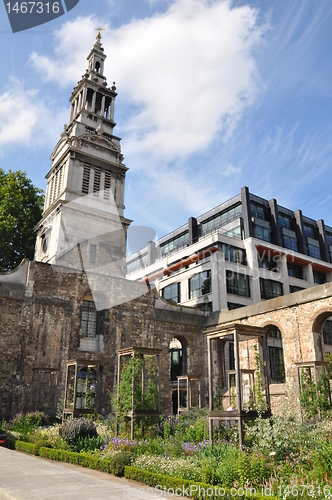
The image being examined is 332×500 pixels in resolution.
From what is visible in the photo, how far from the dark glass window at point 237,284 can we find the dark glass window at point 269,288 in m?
1.92

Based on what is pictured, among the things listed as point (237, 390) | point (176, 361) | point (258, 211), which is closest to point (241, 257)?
point (258, 211)

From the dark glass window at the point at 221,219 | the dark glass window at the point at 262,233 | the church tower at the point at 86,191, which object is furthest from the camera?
the dark glass window at the point at 221,219

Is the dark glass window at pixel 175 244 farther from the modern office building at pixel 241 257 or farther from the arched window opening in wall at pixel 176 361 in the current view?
the arched window opening in wall at pixel 176 361

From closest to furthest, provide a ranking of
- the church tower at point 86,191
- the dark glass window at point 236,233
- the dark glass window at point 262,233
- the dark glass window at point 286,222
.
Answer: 1. the church tower at point 86,191
2. the dark glass window at point 236,233
3. the dark glass window at point 262,233
4. the dark glass window at point 286,222

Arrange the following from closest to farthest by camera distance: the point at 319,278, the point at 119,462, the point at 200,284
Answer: the point at 119,462 < the point at 200,284 < the point at 319,278

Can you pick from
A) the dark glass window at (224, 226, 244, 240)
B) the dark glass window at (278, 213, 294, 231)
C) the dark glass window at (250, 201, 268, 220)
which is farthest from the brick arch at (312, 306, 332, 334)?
the dark glass window at (278, 213, 294, 231)

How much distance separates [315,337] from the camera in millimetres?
17234

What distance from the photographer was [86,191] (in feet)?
86.6

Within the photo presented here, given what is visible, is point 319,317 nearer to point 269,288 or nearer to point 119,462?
point 119,462

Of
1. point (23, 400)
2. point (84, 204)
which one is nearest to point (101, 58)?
point (84, 204)

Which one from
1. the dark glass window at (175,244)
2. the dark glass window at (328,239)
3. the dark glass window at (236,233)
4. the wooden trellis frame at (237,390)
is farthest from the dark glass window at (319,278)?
the wooden trellis frame at (237,390)

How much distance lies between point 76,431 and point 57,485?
17.0 feet

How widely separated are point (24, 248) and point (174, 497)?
2544 centimetres

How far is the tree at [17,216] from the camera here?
88.9ft
